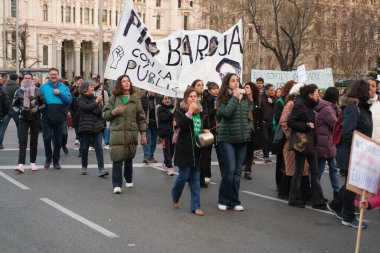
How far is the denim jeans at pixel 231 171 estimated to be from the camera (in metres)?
8.93

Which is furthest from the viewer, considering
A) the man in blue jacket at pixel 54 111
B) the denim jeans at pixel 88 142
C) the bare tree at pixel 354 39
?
the bare tree at pixel 354 39

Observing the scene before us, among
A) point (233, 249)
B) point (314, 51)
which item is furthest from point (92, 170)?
point (314, 51)

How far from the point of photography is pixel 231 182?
896cm

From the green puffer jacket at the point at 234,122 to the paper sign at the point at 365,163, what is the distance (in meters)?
2.79

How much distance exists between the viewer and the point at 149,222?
323 inches

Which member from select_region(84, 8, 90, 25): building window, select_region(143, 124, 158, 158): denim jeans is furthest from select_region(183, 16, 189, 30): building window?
select_region(143, 124, 158, 158): denim jeans

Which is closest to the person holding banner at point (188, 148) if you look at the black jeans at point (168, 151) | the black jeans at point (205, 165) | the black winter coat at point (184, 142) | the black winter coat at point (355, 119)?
the black winter coat at point (184, 142)

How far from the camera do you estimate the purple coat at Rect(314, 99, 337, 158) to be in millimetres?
9750

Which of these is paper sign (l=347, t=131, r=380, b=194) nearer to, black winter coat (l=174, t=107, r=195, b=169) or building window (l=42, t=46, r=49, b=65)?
black winter coat (l=174, t=107, r=195, b=169)

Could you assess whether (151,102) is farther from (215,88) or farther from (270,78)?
(270,78)

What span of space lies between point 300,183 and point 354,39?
35.5 metres

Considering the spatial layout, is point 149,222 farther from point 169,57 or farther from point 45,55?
point 45,55

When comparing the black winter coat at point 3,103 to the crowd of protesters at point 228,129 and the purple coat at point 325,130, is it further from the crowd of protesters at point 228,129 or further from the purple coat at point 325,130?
the purple coat at point 325,130

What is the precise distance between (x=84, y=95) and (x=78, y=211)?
392 centimetres
